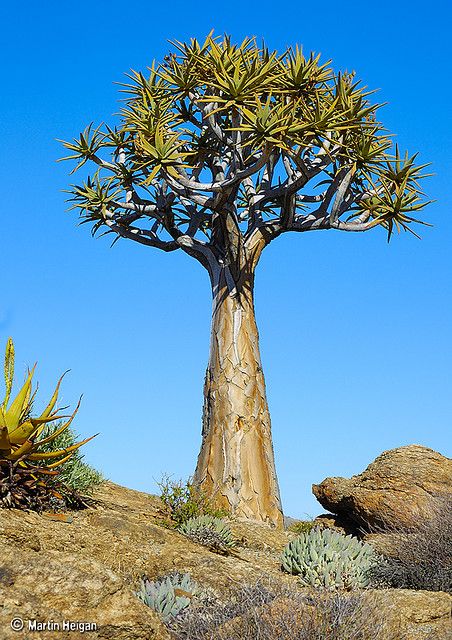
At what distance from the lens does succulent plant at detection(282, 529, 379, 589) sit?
28.5 ft

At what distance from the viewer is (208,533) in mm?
10602

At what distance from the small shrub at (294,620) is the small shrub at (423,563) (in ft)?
11.8

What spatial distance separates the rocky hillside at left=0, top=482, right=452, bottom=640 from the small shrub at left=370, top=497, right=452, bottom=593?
1243 millimetres

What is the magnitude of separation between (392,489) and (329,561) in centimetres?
478

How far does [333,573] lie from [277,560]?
191 centimetres

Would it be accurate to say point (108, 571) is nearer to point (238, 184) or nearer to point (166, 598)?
point (166, 598)

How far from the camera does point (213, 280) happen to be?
51.7 ft

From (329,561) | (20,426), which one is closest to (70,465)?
(20,426)

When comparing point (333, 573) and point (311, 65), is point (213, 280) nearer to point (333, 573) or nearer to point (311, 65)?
point (311, 65)

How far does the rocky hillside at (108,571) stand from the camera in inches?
189

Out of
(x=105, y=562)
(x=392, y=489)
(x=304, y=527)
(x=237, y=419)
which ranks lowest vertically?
(x=105, y=562)

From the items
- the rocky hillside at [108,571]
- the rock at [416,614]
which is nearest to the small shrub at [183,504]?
the rocky hillside at [108,571]

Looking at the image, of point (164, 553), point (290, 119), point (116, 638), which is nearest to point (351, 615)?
point (116, 638)

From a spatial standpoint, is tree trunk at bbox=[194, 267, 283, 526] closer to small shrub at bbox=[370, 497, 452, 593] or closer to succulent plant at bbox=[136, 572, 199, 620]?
small shrub at bbox=[370, 497, 452, 593]
